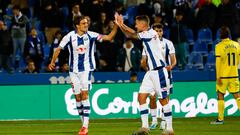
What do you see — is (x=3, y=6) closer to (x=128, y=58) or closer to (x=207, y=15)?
(x=128, y=58)

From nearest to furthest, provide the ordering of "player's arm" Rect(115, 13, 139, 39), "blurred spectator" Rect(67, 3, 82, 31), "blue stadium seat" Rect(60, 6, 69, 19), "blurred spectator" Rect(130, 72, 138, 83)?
1. "player's arm" Rect(115, 13, 139, 39)
2. "blurred spectator" Rect(130, 72, 138, 83)
3. "blurred spectator" Rect(67, 3, 82, 31)
4. "blue stadium seat" Rect(60, 6, 69, 19)

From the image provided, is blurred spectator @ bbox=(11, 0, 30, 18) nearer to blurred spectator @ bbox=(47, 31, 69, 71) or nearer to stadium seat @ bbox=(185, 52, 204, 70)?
blurred spectator @ bbox=(47, 31, 69, 71)

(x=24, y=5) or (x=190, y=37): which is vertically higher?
(x=24, y=5)

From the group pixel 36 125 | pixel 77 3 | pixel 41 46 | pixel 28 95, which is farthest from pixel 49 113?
pixel 77 3

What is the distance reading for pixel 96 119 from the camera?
2162cm

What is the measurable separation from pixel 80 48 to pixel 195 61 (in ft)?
33.9

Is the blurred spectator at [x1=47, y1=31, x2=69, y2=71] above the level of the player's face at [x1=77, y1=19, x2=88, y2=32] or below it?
below

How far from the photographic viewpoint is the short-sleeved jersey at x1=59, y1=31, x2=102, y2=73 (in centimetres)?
1681

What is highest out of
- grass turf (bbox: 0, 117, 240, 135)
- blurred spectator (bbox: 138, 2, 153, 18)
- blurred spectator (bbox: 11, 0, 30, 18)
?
blurred spectator (bbox: 11, 0, 30, 18)

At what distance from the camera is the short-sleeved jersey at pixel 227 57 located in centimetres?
1889

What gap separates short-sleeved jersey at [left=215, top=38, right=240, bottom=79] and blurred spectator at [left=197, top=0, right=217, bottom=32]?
24.5 feet

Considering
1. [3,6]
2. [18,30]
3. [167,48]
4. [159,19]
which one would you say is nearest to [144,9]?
[159,19]

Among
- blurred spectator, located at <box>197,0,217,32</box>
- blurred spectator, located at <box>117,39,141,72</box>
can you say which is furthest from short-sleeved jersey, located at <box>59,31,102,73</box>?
blurred spectator, located at <box>197,0,217,32</box>

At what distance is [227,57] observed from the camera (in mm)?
19141
